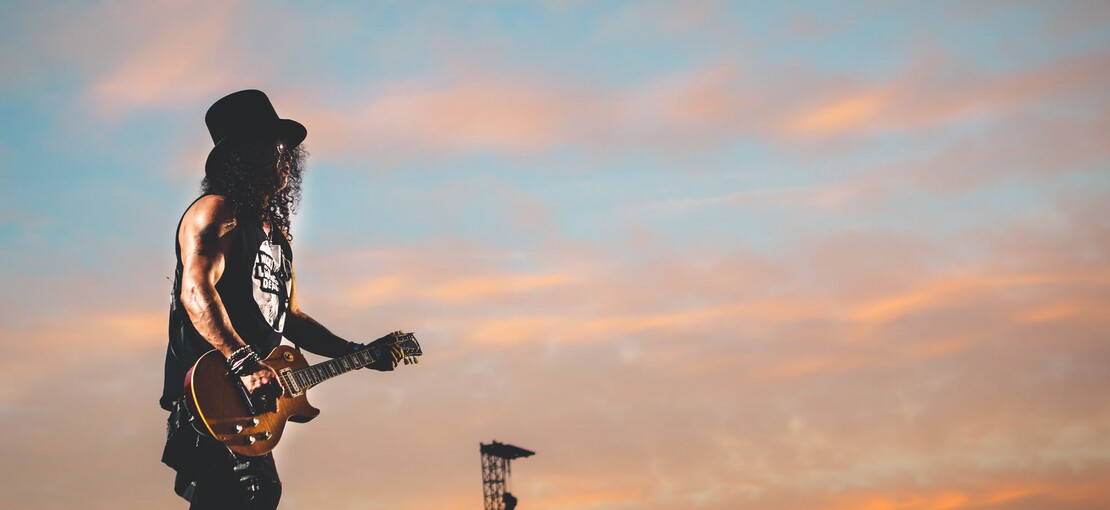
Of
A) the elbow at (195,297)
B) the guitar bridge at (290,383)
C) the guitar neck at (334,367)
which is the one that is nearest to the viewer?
the elbow at (195,297)

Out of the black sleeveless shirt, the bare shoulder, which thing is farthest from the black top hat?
the black sleeveless shirt

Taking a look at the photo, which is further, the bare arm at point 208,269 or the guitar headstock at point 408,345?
the guitar headstock at point 408,345

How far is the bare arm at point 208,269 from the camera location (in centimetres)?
635

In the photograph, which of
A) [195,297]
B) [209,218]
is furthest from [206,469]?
[209,218]

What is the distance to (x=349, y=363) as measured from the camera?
7.43 metres

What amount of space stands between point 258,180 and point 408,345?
158cm

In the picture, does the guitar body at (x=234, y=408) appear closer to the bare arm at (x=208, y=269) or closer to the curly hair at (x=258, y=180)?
the bare arm at (x=208, y=269)

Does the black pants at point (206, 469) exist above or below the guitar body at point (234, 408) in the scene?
below

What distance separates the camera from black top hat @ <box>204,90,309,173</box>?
23.1 ft

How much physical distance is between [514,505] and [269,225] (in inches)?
2006

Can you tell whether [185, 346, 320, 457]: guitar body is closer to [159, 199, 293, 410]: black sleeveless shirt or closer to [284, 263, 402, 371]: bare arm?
[159, 199, 293, 410]: black sleeveless shirt

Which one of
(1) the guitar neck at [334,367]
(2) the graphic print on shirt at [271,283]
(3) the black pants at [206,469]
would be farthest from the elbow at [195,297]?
(1) the guitar neck at [334,367]

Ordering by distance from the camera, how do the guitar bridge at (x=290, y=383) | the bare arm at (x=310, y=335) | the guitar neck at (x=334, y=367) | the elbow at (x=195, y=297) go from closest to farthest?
1. the elbow at (x=195, y=297)
2. the guitar bridge at (x=290, y=383)
3. the guitar neck at (x=334, y=367)
4. the bare arm at (x=310, y=335)

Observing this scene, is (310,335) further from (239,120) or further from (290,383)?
(239,120)
